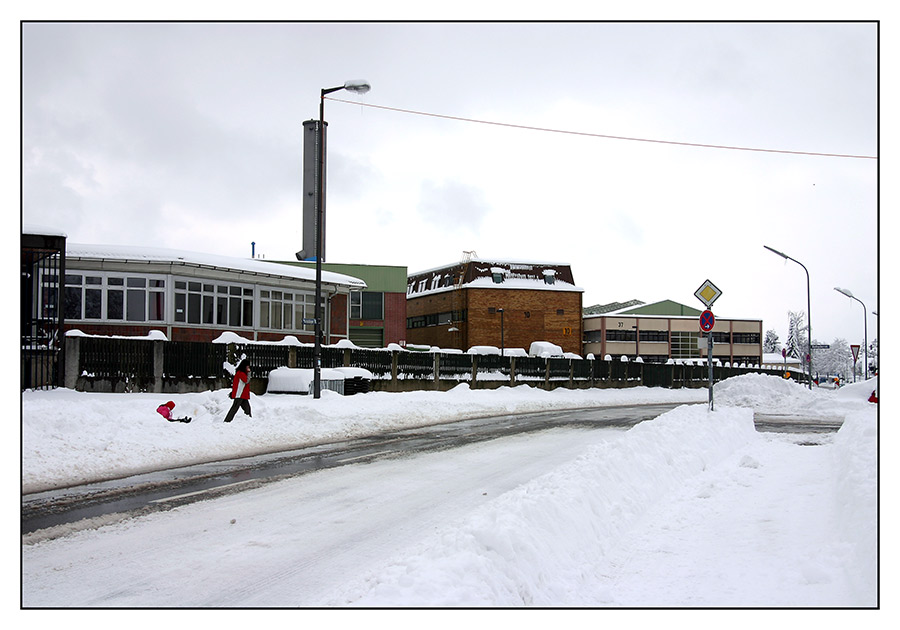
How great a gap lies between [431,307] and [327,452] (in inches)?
2600

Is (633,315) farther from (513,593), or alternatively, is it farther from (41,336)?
(513,593)

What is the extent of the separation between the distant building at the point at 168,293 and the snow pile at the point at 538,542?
711 inches

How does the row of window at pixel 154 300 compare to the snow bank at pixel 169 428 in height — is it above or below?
above

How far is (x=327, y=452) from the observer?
41.8ft

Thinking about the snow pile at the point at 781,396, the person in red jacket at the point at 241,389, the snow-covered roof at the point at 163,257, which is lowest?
the snow pile at the point at 781,396

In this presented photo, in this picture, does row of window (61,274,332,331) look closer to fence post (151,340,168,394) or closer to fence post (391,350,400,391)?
fence post (391,350,400,391)

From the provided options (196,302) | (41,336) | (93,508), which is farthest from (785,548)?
(196,302)

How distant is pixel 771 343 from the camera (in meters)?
172

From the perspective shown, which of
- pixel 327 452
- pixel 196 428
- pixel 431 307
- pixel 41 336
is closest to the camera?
pixel 327 452

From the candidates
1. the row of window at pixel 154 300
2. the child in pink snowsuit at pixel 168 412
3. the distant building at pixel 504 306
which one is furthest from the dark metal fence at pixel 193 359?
the distant building at pixel 504 306

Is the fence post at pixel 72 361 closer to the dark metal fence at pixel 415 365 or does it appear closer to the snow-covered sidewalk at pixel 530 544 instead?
the snow-covered sidewalk at pixel 530 544

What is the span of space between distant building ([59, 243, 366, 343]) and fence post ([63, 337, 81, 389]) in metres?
7.20

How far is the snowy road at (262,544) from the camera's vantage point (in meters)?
4.98

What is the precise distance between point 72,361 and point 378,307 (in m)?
33.1
